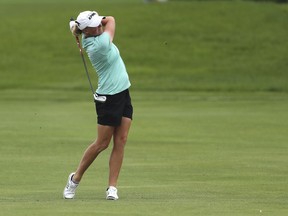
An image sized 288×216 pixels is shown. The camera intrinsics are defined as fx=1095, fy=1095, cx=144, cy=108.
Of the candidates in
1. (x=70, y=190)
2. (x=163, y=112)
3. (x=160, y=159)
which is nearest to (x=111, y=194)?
(x=70, y=190)

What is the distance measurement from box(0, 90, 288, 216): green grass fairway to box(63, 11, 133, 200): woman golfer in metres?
0.33

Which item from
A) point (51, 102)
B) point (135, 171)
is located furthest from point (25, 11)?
point (135, 171)

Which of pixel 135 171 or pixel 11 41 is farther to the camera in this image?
pixel 11 41

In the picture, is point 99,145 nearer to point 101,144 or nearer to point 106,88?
point 101,144

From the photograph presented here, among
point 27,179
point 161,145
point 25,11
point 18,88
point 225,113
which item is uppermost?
point 27,179

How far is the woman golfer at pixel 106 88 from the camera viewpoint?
1166 cm

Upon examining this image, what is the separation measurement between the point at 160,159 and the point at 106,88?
4247mm

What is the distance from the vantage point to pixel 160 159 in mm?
15930

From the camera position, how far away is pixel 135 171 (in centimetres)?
1447

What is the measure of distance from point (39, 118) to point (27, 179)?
29.7 ft

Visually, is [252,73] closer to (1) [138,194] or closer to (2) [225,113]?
(2) [225,113]

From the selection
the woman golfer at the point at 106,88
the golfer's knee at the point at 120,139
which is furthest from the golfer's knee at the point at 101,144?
the golfer's knee at the point at 120,139

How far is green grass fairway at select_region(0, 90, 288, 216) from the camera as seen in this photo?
11086 millimetres

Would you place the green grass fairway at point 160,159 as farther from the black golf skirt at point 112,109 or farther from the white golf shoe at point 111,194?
the black golf skirt at point 112,109
